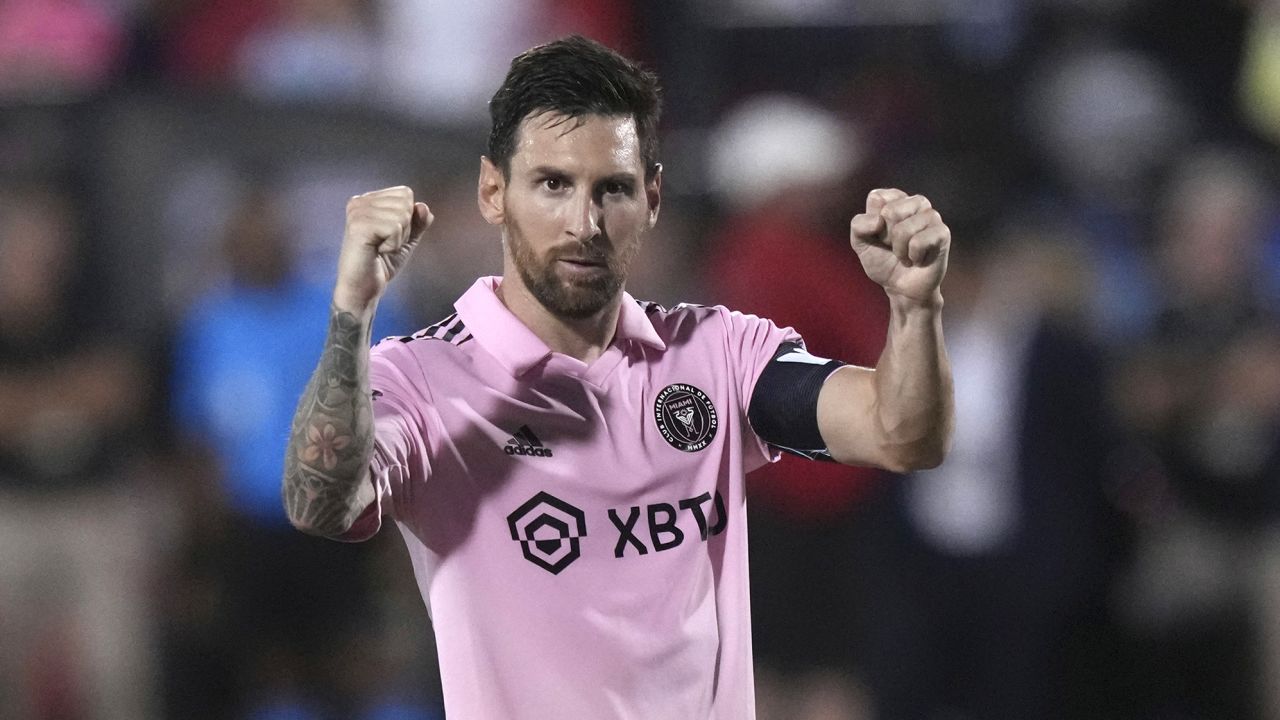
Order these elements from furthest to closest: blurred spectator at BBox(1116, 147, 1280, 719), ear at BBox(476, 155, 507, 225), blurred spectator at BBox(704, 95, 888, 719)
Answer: blurred spectator at BBox(1116, 147, 1280, 719) < blurred spectator at BBox(704, 95, 888, 719) < ear at BBox(476, 155, 507, 225)

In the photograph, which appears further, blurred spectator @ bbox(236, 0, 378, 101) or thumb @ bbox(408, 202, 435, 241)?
blurred spectator @ bbox(236, 0, 378, 101)

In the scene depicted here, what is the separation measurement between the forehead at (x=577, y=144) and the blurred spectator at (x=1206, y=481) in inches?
149

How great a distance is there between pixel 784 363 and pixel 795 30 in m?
4.43

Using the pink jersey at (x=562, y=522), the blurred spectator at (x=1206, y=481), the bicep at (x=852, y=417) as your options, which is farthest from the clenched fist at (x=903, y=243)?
the blurred spectator at (x=1206, y=481)

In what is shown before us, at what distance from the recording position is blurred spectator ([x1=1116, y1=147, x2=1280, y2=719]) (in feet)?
20.7

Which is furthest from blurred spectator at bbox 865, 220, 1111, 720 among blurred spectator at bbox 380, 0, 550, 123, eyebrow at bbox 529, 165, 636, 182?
eyebrow at bbox 529, 165, 636, 182

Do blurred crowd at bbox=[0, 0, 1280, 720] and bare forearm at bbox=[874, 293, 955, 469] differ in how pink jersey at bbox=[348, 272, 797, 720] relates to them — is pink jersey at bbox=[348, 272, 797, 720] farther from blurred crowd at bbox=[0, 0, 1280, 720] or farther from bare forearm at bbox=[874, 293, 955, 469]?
blurred crowd at bbox=[0, 0, 1280, 720]

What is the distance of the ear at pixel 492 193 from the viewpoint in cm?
315

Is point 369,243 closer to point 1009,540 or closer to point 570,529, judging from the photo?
point 570,529

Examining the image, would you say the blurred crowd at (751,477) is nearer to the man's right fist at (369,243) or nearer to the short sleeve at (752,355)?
the short sleeve at (752,355)

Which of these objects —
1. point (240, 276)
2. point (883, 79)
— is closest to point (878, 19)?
point (883, 79)

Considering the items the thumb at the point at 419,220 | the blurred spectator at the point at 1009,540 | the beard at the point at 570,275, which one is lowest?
the blurred spectator at the point at 1009,540

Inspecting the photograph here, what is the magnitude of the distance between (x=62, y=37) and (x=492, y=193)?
483 centimetres

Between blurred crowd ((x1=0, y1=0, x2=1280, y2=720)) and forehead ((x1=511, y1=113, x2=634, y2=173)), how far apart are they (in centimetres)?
268
